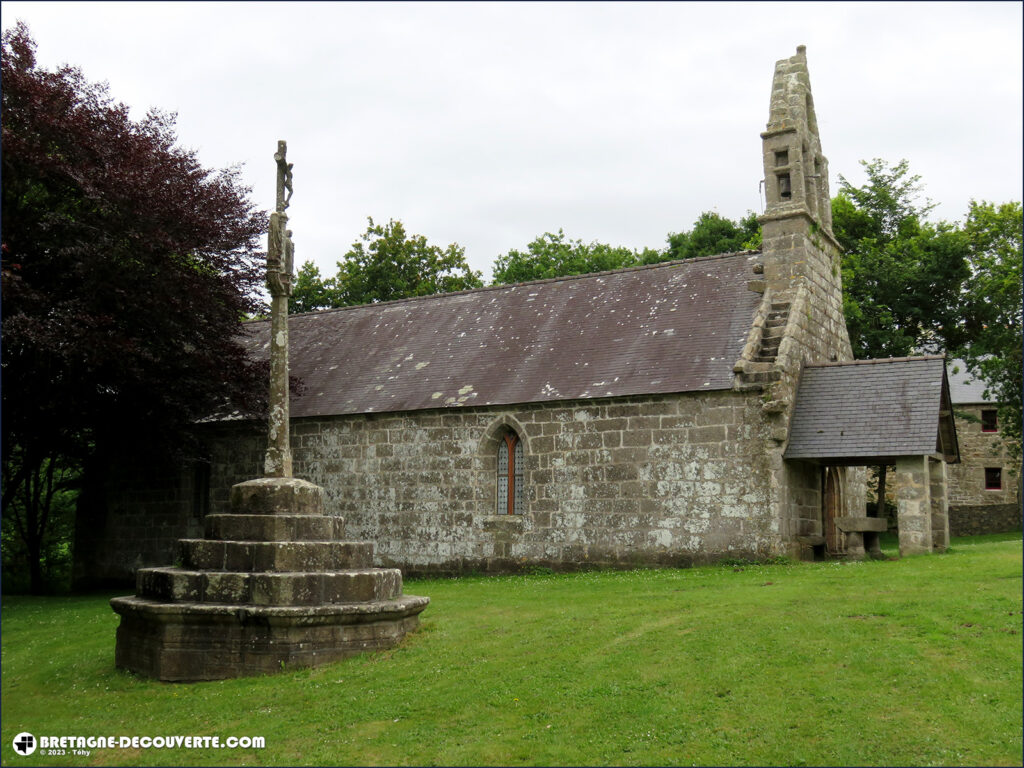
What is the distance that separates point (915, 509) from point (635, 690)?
9.63 m

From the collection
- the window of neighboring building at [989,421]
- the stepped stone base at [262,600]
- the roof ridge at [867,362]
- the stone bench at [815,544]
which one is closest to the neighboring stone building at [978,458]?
the window of neighboring building at [989,421]

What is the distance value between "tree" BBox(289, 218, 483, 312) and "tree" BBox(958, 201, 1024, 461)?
18.7m

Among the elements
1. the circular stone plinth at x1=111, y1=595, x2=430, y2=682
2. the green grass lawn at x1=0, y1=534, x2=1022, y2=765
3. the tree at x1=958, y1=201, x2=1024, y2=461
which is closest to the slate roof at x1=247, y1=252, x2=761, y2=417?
the green grass lawn at x1=0, y1=534, x2=1022, y2=765

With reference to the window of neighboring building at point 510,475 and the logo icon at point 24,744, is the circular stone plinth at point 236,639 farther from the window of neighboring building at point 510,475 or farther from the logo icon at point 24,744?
the window of neighboring building at point 510,475

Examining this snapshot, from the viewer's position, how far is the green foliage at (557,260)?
138ft

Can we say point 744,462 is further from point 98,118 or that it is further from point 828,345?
point 98,118

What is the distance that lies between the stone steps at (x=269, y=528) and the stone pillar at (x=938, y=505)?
1190cm

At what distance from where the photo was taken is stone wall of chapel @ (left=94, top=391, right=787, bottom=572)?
57.3 ft

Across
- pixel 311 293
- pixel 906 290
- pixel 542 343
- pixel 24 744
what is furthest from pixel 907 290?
pixel 24 744

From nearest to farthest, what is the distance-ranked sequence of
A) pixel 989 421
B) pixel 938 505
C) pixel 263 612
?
pixel 263 612 < pixel 938 505 < pixel 989 421

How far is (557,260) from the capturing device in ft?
142

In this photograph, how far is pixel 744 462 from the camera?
1733cm

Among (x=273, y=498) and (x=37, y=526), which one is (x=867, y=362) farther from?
(x=37, y=526)

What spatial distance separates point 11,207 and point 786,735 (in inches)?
605
